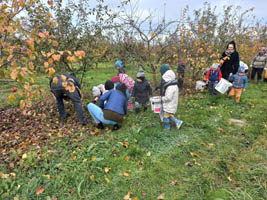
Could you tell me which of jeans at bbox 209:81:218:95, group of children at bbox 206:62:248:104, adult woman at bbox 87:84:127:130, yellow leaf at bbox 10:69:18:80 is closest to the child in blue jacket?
group of children at bbox 206:62:248:104

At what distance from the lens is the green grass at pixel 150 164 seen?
2.46m

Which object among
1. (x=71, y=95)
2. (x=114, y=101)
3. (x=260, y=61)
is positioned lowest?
(x=114, y=101)

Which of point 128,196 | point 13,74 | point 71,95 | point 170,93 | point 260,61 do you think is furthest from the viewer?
point 260,61

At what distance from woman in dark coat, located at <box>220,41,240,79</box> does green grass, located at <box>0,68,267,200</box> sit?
86.7 inches

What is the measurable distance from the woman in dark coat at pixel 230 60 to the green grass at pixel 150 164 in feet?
7.22

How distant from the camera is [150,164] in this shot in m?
2.97

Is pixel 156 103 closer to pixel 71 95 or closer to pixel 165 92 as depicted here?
pixel 165 92

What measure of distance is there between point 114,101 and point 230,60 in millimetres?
4537

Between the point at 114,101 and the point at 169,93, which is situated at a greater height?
the point at 169,93

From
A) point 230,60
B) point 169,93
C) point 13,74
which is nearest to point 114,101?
point 169,93

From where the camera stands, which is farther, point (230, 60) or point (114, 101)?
point (230, 60)

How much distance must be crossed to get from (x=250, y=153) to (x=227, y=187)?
3.49 feet

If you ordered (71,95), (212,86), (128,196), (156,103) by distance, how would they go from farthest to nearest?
(212,86) → (71,95) → (156,103) → (128,196)

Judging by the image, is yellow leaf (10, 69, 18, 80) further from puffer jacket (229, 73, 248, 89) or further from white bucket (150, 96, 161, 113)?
puffer jacket (229, 73, 248, 89)
